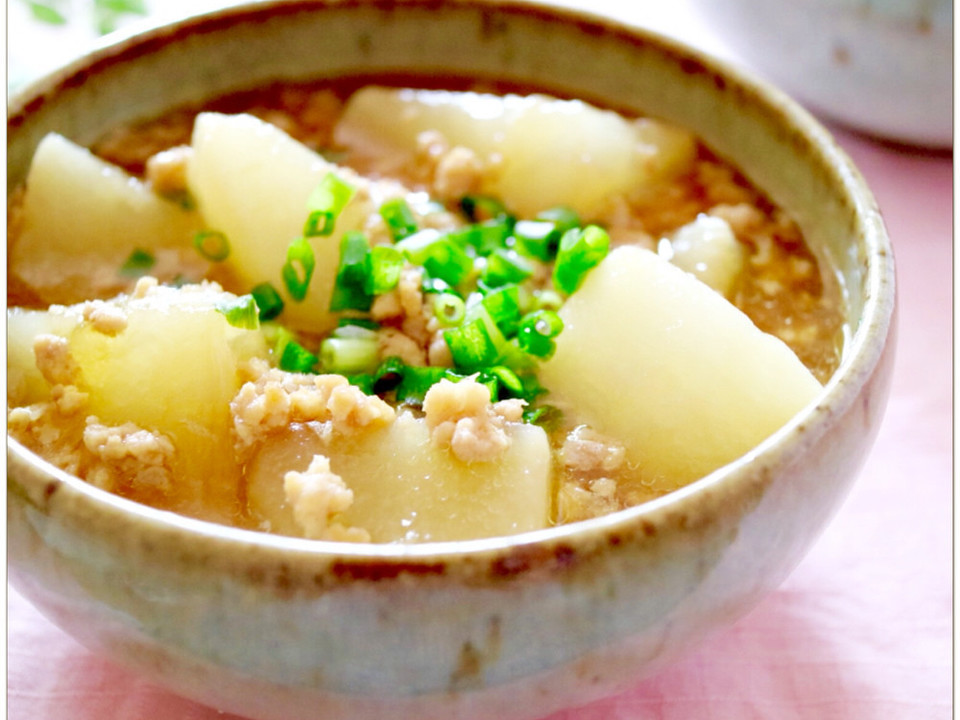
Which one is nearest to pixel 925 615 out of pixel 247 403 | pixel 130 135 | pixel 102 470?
pixel 247 403

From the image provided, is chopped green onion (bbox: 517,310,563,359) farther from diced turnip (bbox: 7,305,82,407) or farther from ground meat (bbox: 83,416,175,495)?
diced turnip (bbox: 7,305,82,407)

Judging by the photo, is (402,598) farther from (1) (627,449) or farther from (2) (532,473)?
(1) (627,449)

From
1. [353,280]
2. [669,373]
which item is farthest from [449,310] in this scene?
[669,373]

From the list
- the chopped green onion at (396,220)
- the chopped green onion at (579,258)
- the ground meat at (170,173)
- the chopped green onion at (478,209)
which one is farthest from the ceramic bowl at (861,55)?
the ground meat at (170,173)

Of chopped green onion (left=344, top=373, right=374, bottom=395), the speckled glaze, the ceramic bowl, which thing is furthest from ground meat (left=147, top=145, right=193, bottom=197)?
the ceramic bowl

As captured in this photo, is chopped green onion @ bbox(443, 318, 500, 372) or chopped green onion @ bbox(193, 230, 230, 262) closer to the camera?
chopped green onion @ bbox(443, 318, 500, 372)

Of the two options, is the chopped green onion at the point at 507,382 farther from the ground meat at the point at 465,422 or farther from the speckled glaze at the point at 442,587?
the speckled glaze at the point at 442,587
